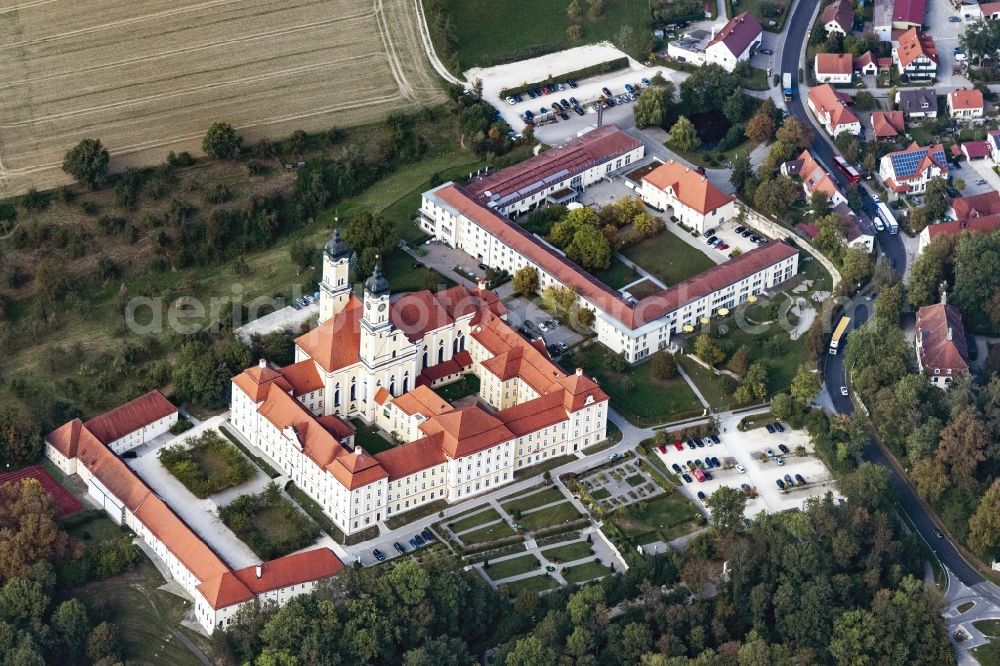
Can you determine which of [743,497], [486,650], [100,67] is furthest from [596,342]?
[100,67]

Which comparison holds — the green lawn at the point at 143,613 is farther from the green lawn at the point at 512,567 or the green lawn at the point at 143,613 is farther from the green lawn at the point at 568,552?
the green lawn at the point at 568,552

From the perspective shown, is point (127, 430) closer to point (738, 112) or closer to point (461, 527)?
point (461, 527)

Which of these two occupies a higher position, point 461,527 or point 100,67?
point 100,67

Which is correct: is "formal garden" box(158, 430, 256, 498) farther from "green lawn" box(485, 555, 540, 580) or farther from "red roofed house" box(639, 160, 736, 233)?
"red roofed house" box(639, 160, 736, 233)

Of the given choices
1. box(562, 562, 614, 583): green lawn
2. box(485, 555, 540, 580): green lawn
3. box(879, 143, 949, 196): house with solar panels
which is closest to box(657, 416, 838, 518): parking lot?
box(562, 562, 614, 583): green lawn

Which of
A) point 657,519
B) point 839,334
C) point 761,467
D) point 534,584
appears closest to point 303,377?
point 534,584

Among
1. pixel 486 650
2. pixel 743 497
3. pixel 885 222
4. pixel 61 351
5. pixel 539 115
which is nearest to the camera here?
pixel 486 650
